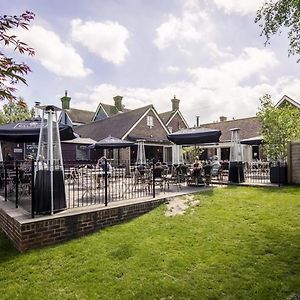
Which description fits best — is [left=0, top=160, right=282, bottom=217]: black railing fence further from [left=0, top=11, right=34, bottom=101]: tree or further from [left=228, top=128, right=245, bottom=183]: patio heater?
[left=0, top=11, right=34, bottom=101]: tree

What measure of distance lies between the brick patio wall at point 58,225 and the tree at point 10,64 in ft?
10.8

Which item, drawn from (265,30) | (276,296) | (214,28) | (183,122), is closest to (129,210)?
(276,296)

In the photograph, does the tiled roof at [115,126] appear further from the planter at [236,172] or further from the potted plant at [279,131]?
the planter at [236,172]

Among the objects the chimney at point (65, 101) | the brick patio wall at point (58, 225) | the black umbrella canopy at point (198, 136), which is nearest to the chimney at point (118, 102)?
the chimney at point (65, 101)

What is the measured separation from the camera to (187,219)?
716 centimetres

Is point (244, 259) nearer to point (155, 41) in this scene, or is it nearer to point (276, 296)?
point (276, 296)

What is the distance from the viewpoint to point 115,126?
88.0ft

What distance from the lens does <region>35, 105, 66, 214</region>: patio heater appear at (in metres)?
6.49

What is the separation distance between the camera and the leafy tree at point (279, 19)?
21.2ft

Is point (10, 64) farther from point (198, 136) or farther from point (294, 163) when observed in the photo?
point (294, 163)

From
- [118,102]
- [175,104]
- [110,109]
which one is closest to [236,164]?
[175,104]

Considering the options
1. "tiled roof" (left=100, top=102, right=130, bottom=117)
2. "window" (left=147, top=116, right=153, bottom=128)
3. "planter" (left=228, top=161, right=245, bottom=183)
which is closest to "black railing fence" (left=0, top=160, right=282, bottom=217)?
"planter" (left=228, top=161, right=245, bottom=183)

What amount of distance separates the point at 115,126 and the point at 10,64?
23482 mm

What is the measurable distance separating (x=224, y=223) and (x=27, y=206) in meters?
4.96
